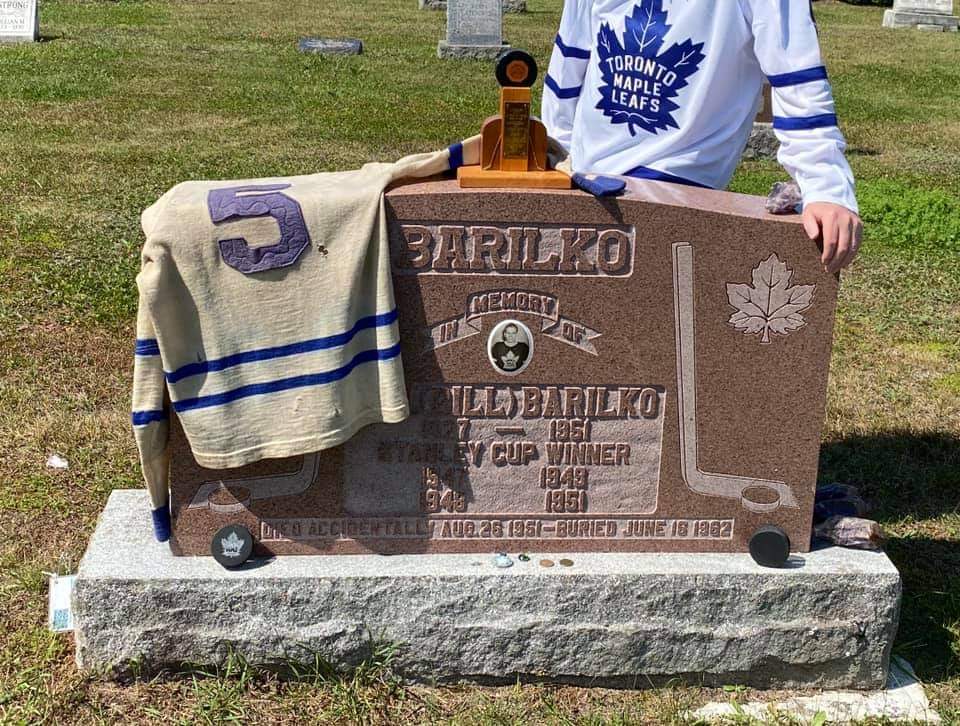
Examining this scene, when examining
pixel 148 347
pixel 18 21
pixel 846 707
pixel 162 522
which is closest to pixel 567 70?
pixel 148 347

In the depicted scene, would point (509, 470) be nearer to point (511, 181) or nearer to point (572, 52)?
point (511, 181)

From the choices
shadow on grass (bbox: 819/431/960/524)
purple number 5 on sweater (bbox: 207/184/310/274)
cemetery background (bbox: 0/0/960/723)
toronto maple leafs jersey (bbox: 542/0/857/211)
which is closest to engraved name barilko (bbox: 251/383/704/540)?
cemetery background (bbox: 0/0/960/723)

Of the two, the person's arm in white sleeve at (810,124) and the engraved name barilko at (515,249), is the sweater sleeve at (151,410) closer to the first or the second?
the engraved name barilko at (515,249)

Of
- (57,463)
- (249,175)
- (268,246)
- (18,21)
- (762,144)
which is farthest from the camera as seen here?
(18,21)

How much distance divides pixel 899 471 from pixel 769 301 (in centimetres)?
173

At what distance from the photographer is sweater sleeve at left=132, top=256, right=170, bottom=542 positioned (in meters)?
2.74

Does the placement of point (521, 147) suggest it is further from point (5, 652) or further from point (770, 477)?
point (5, 652)

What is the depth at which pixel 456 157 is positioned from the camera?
295cm

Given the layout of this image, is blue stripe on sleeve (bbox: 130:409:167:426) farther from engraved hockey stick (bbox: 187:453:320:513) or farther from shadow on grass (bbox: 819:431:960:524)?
shadow on grass (bbox: 819:431:960:524)

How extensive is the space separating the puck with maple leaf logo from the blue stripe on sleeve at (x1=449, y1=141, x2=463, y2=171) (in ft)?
3.49

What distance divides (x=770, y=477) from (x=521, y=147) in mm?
1085

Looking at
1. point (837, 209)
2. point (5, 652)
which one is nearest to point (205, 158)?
point (5, 652)

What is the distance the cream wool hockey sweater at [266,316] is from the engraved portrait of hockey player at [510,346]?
0.26 metres

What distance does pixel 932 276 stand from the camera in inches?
265
